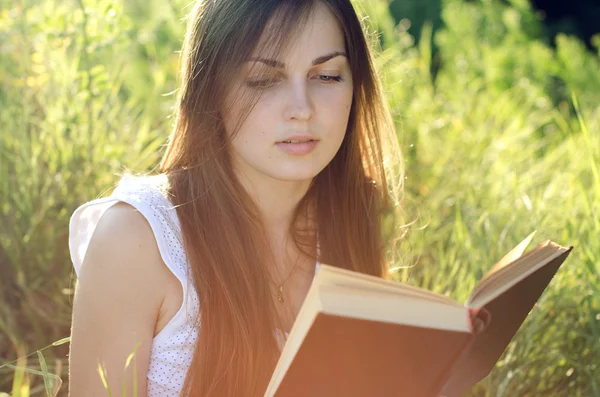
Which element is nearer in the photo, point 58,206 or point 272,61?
point 272,61

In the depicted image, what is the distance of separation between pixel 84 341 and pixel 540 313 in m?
1.20

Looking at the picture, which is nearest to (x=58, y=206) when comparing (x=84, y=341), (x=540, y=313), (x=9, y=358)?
(x=9, y=358)

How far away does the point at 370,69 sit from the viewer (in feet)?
6.47

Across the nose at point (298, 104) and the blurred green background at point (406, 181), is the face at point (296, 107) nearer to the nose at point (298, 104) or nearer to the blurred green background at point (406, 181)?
the nose at point (298, 104)

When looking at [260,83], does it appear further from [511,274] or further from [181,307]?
[511,274]

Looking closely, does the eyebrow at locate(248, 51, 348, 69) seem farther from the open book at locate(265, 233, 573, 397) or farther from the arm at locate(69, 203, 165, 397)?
the open book at locate(265, 233, 573, 397)

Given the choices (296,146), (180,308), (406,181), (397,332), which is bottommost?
(406,181)

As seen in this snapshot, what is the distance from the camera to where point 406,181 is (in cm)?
305

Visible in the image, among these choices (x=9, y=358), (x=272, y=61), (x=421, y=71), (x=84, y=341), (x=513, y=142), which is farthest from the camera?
(x=421, y=71)

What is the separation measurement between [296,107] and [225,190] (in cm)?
28

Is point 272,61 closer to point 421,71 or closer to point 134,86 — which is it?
point 134,86

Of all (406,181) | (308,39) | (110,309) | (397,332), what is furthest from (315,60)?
(406,181)

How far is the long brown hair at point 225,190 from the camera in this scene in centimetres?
171

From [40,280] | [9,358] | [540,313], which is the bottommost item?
[540,313]
